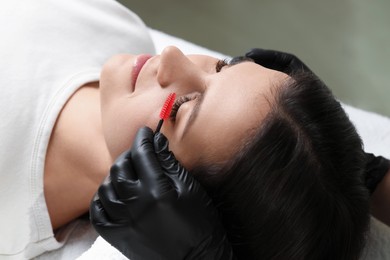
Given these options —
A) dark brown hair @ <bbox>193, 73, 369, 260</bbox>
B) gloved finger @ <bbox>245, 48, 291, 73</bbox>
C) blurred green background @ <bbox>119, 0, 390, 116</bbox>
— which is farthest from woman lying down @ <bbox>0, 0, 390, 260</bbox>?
blurred green background @ <bbox>119, 0, 390, 116</bbox>

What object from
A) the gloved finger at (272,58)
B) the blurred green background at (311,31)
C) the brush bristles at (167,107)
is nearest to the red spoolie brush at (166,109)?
the brush bristles at (167,107)

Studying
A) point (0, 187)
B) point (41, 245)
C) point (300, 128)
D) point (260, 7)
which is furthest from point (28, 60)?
point (260, 7)

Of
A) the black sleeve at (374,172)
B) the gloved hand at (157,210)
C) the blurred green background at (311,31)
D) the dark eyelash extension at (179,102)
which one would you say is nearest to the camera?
the gloved hand at (157,210)

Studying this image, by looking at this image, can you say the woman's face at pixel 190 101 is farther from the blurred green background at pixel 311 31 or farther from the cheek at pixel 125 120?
the blurred green background at pixel 311 31

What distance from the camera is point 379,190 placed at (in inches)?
43.9

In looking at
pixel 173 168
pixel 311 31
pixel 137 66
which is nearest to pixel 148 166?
pixel 173 168

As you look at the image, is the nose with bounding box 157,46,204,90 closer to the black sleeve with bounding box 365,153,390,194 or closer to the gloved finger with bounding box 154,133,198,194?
the gloved finger with bounding box 154,133,198,194

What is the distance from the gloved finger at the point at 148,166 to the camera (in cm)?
77

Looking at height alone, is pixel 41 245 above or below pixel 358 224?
below

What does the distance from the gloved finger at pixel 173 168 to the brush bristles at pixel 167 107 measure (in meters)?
0.04

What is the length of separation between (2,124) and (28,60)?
17 cm

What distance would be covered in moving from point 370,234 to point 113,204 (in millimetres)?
615

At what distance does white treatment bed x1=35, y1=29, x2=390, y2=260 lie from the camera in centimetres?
99

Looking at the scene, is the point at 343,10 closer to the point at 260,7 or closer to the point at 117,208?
the point at 260,7
